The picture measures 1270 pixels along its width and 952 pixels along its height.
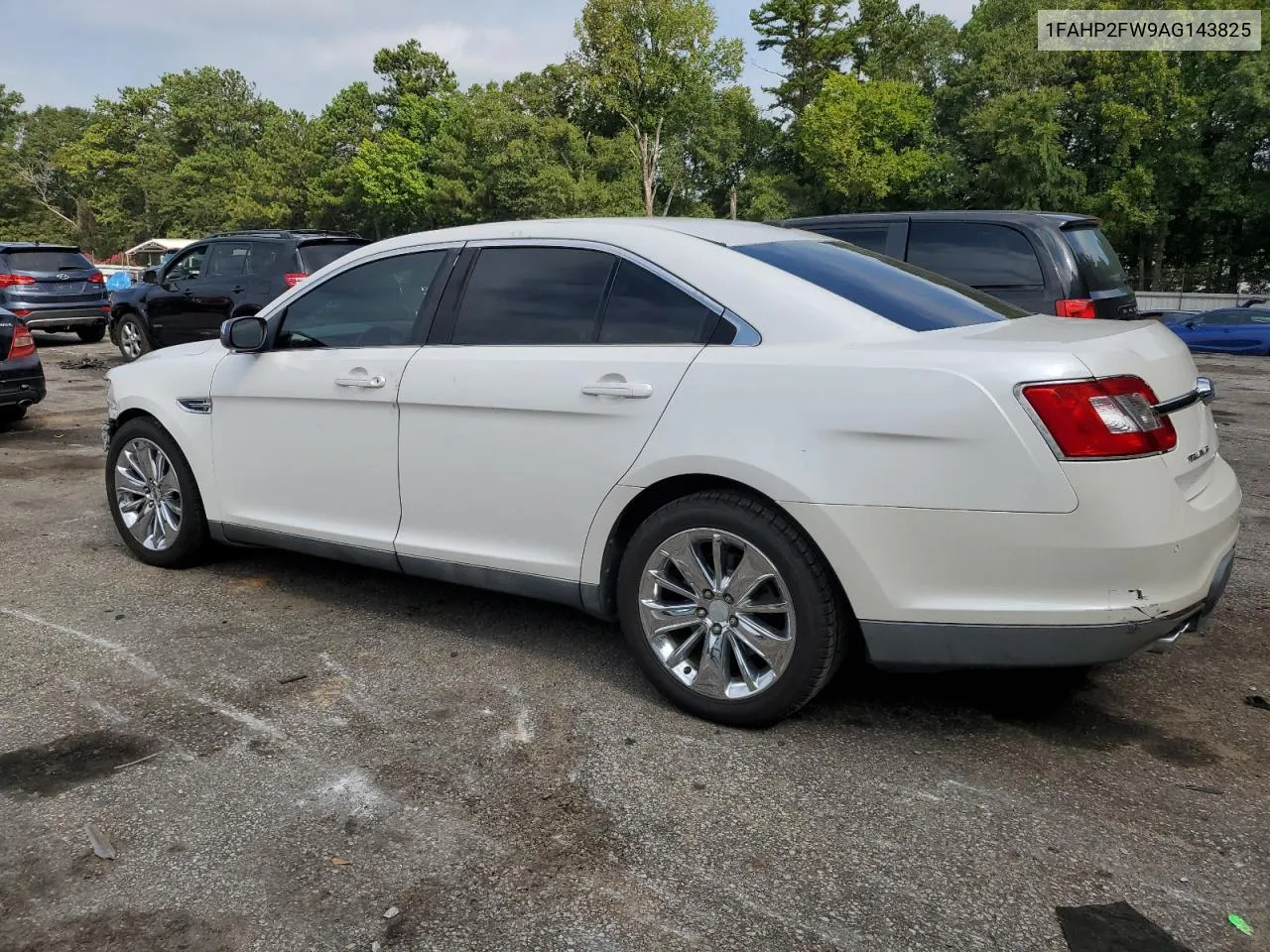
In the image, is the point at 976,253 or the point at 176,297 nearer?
the point at 976,253

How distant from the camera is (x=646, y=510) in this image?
3.46 m

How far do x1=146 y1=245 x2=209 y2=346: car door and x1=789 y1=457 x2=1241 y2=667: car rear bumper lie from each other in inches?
Result: 475

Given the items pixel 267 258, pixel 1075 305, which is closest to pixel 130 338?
pixel 267 258

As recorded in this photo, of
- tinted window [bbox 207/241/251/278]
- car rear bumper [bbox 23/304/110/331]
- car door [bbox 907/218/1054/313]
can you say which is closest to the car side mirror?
car door [bbox 907/218/1054/313]

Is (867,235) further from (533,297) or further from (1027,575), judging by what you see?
(1027,575)

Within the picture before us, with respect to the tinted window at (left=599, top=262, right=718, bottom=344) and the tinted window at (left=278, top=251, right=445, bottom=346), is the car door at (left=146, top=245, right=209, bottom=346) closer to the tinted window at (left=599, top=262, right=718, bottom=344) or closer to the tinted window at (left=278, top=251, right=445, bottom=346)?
the tinted window at (left=278, top=251, right=445, bottom=346)

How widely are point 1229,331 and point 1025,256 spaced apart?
1418 cm

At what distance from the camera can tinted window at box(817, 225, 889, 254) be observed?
26.3 feet

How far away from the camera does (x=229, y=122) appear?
287 feet

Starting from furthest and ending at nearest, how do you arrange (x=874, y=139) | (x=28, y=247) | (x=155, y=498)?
(x=874, y=139)
(x=28, y=247)
(x=155, y=498)

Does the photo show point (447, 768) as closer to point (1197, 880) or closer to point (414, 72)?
point (1197, 880)

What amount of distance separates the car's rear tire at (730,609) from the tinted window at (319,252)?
9.67 metres

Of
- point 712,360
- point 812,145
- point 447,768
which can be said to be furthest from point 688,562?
point 812,145

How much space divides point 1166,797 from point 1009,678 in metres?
0.90
